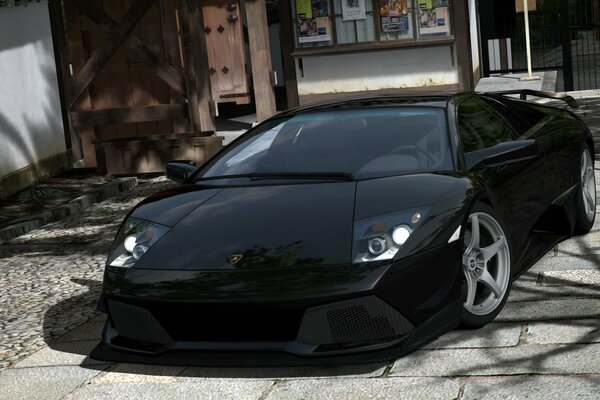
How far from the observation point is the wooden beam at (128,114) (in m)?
14.1

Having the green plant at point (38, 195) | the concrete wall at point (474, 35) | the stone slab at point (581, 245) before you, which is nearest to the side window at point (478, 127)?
the stone slab at point (581, 245)

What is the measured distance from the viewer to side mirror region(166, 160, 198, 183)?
A: 631cm

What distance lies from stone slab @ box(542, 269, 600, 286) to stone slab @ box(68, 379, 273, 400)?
6.81 ft

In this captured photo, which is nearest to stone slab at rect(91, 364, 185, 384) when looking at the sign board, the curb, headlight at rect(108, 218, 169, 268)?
headlight at rect(108, 218, 169, 268)

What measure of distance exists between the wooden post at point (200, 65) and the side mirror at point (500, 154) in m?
8.34

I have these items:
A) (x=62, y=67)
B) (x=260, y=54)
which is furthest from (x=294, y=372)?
(x=260, y=54)

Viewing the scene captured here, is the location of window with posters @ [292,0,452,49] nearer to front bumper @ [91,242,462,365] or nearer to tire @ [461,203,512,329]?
tire @ [461,203,512,329]

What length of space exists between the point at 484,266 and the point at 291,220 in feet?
3.29

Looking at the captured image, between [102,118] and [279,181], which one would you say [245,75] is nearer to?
[102,118]

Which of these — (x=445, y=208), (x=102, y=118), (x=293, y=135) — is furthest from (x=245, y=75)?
(x=445, y=208)

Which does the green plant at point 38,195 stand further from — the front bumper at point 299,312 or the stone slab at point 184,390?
the front bumper at point 299,312

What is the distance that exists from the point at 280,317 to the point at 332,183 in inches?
39.9

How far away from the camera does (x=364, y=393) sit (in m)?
4.63

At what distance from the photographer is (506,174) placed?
5.91 metres
